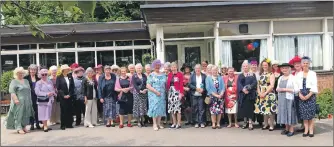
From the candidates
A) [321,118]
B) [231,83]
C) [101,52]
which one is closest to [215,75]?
[231,83]

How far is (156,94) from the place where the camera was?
9.58 m

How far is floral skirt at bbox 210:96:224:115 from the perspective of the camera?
9555mm

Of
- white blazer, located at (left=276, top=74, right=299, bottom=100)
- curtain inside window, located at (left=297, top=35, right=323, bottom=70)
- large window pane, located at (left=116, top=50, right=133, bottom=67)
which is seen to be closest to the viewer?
white blazer, located at (left=276, top=74, right=299, bottom=100)

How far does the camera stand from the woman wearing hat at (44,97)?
31.8ft

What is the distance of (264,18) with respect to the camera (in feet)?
41.9

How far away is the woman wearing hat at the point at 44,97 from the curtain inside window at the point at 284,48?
7.58 meters

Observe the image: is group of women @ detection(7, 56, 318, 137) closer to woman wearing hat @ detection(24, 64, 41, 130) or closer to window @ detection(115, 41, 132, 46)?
woman wearing hat @ detection(24, 64, 41, 130)

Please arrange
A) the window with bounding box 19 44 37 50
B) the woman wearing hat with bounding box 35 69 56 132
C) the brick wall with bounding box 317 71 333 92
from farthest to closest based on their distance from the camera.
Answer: the window with bounding box 19 44 37 50 → the brick wall with bounding box 317 71 333 92 → the woman wearing hat with bounding box 35 69 56 132

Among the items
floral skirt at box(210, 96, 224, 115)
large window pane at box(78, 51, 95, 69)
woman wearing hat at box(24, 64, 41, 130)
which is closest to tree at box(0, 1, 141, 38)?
woman wearing hat at box(24, 64, 41, 130)

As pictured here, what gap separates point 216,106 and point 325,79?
5.24m

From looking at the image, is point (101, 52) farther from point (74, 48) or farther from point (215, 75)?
point (215, 75)

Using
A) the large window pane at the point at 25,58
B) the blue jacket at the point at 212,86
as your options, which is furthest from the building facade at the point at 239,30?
the large window pane at the point at 25,58

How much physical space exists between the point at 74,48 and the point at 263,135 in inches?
631

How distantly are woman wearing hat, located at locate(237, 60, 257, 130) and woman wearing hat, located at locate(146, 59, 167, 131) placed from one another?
6.01 feet
